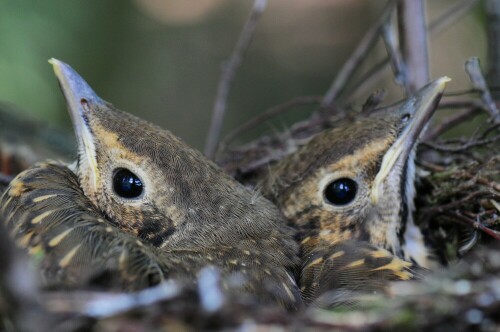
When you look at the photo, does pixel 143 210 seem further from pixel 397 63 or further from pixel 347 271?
pixel 397 63

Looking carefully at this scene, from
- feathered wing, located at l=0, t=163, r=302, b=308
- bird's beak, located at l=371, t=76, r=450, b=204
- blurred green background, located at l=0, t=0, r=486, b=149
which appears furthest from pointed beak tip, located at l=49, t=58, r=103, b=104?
blurred green background, located at l=0, t=0, r=486, b=149

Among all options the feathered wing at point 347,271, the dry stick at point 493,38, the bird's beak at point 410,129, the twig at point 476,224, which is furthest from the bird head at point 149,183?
the dry stick at point 493,38

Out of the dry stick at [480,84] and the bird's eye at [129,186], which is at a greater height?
the dry stick at [480,84]

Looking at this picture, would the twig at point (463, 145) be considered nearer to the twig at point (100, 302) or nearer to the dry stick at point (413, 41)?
the dry stick at point (413, 41)

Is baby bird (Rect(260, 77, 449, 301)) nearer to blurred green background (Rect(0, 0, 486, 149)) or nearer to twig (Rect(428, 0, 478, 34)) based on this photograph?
twig (Rect(428, 0, 478, 34))

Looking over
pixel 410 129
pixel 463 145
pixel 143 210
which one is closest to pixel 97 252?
pixel 143 210

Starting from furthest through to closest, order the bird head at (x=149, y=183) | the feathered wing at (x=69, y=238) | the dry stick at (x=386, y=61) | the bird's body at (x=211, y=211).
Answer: the dry stick at (x=386, y=61) → the bird head at (x=149, y=183) → the bird's body at (x=211, y=211) → the feathered wing at (x=69, y=238)
